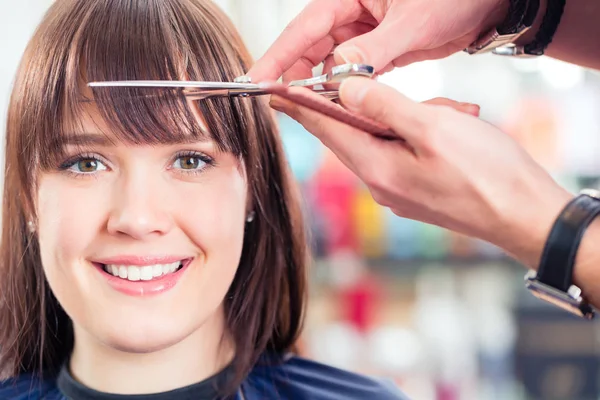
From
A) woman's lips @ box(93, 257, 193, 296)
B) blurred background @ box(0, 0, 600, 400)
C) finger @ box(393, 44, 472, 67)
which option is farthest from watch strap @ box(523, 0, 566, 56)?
blurred background @ box(0, 0, 600, 400)

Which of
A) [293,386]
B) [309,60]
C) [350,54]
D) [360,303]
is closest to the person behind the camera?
[350,54]

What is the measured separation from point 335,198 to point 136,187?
1173 millimetres

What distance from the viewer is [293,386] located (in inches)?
53.5

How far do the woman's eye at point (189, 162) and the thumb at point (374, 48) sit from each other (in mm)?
349

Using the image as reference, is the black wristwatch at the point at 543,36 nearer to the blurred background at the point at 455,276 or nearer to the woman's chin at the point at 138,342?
the woman's chin at the point at 138,342

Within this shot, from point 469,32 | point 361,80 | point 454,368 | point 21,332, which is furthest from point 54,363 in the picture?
point 454,368

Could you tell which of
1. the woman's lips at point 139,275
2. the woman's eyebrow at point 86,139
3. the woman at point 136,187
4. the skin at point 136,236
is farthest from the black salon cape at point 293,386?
the woman's eyebrow at point 86,139

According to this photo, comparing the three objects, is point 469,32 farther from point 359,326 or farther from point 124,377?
point 359,326

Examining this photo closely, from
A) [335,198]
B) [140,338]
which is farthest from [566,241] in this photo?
[335,198]

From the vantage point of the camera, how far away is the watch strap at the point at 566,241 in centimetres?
82

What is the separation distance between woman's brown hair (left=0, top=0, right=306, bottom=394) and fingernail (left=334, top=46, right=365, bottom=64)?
0.97 feet

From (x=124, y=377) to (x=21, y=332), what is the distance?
0.30 meters

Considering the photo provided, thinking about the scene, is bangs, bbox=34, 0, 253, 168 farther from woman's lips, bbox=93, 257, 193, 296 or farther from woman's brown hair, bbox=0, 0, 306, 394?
woman's lips, bbox=93, 257, 193, 296

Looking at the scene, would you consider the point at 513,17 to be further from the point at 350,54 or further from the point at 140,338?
the point at 140,338
